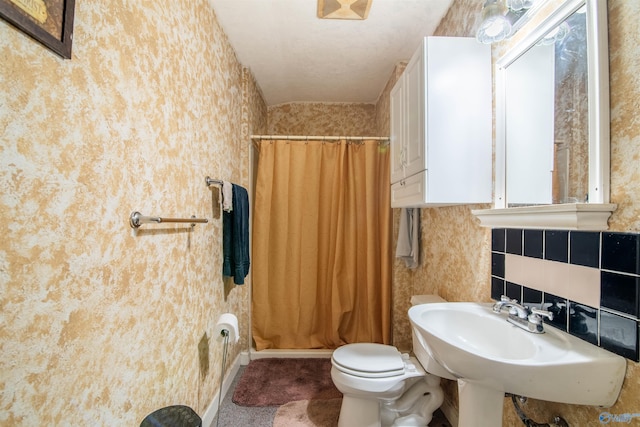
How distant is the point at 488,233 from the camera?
4.12 ft

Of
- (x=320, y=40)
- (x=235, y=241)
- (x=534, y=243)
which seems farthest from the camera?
(x=320, y=40)

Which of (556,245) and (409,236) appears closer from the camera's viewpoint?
(556,245)

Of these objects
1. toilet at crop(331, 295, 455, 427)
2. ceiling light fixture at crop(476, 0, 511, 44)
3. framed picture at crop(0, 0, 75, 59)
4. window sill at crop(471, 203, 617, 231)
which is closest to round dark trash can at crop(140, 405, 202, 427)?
toilet at crop(331, 295, 455, 427)

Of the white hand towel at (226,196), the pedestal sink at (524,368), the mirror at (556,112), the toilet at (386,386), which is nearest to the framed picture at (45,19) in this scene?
the white hand towel at (226,196)

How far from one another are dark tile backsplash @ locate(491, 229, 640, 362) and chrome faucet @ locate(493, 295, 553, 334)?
0.04 metres

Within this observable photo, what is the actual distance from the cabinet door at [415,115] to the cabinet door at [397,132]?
67 mm

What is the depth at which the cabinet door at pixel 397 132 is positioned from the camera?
1.60m

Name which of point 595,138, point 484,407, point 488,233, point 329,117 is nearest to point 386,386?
point 484,407

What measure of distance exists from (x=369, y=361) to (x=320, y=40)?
2102 millimetres

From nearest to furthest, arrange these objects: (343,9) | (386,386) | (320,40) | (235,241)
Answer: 1. (386,386)
2. (343,9)
3. (235,241)
4. (320,40)

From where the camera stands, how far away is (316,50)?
6.72 feet

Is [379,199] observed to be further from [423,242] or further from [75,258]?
[75,258]

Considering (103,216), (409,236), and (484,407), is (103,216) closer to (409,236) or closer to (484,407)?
(484,407)

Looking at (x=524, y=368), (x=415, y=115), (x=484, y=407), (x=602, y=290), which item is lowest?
(x=484, y=407)
